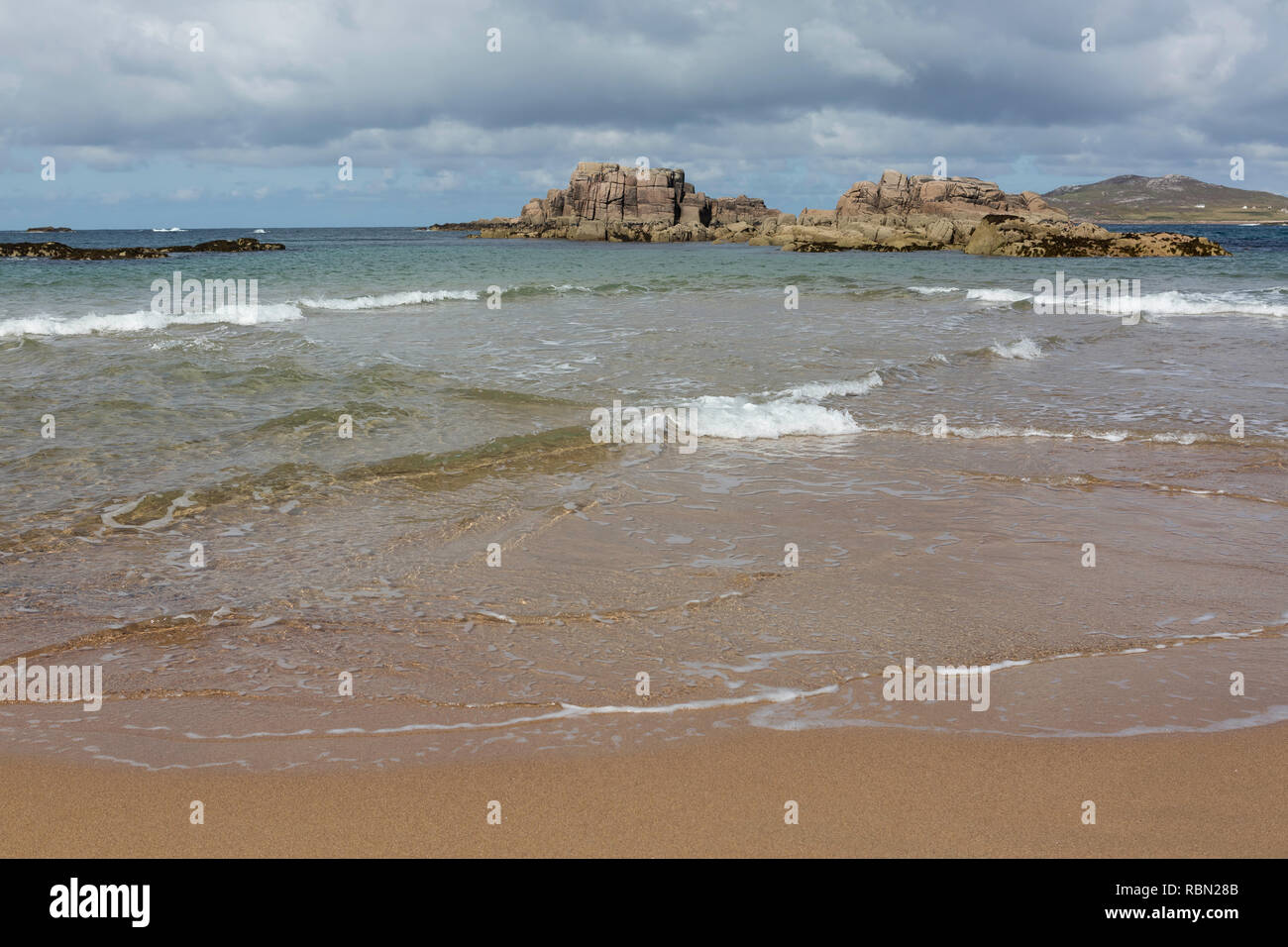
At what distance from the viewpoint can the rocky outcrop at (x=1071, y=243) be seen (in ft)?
185

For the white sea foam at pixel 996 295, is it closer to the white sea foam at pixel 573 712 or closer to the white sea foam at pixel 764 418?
the white sea foam at pixel 764 418

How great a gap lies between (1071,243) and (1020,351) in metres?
51.4

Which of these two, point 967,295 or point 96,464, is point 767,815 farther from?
point 967,295

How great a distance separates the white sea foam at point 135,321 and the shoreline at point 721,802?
60.2ft

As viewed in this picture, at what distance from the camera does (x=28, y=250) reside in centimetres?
5709

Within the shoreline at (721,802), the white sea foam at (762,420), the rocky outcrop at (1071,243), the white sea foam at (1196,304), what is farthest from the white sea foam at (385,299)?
the rocky outcrop at (1071,243)

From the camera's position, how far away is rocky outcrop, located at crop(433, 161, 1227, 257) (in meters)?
62.3

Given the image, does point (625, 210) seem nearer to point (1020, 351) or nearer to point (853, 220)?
point (853, 220)

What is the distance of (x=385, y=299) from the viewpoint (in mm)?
27062

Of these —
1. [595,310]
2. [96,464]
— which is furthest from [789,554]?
[595,310]

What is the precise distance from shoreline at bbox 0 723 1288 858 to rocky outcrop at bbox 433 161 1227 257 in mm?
61301

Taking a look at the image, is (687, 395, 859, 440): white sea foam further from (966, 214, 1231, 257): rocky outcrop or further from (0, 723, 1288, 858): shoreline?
(966, 214, 1231, 257): rocky outcrop

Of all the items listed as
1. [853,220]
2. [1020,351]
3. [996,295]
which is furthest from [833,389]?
[853,220]

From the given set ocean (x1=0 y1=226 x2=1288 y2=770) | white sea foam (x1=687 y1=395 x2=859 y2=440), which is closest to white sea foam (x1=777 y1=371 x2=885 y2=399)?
ocean (x1=0 y1=226 x2=1288 y2=770)
